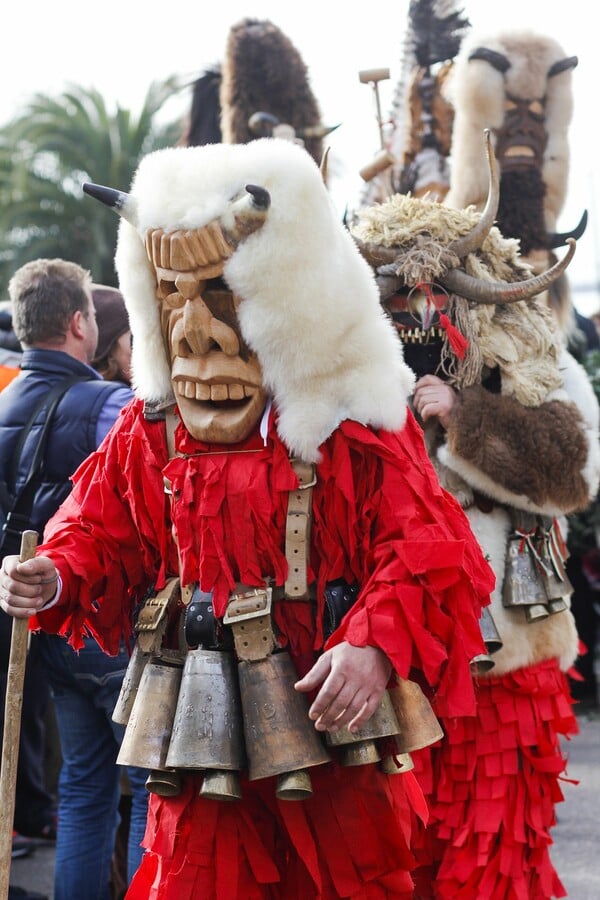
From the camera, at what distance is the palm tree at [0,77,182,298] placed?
15148 millimetres

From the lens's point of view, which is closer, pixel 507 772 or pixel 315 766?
pixel 315 766

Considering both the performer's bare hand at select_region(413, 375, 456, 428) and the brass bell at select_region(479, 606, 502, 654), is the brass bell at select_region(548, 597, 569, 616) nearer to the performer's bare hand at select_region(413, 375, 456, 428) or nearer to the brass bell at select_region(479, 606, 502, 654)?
the brass bell at select_region(479, 606, 502, 654)

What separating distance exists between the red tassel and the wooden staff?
5.20ft

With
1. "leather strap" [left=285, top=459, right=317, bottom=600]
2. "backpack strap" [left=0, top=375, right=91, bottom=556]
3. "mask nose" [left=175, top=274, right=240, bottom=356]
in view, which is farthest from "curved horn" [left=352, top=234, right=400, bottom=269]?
"leather strap" [left=285, top=459, right=317, bottom=600]

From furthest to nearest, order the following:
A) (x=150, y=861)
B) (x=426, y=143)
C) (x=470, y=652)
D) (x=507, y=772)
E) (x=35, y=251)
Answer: (x=35, y=251), (x=426, y=143), (x=507, y=772), (x=150, y=861), (x=470, y=652)

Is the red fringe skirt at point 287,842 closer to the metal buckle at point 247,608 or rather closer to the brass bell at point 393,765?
the brass bell at point 393,765

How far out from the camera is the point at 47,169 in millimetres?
15484

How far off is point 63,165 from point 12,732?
1345 cm

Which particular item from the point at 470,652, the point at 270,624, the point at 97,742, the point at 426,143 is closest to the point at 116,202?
the point at 270,624

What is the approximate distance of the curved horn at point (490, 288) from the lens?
12.4 feet

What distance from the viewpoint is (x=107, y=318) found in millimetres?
4703

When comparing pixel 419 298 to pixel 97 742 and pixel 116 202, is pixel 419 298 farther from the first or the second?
pixel 97 742

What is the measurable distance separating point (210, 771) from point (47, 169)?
1381 centimetres

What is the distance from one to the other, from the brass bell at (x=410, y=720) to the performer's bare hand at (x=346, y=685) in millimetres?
214
